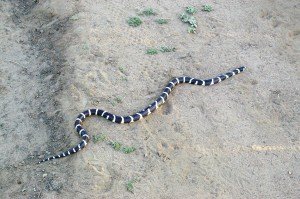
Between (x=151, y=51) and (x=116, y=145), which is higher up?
(x=151, y=51)

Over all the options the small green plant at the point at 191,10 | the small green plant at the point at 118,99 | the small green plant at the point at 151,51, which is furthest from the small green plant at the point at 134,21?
the small green plant at the point at 118,99

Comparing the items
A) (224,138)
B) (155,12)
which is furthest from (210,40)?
(224,138)

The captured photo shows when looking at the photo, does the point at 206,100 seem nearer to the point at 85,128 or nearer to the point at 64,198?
the point at 85,128

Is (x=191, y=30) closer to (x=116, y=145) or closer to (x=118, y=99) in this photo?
(x=118, y=99)

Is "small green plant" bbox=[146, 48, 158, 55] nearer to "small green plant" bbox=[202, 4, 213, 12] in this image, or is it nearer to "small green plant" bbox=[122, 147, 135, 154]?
"small green plant" bbox=[202, 4, 213, 12]

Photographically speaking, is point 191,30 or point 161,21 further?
point 161,21

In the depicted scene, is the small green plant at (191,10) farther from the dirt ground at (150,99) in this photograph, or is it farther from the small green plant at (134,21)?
the small green plant at (134,21)

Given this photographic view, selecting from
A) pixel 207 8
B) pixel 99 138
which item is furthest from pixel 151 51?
pixel 99 138

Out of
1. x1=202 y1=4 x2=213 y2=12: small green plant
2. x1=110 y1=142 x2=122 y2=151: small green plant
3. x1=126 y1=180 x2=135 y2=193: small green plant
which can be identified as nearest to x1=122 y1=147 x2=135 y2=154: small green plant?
x1=110 y1=142 x2=122 y2=151: small green plant
